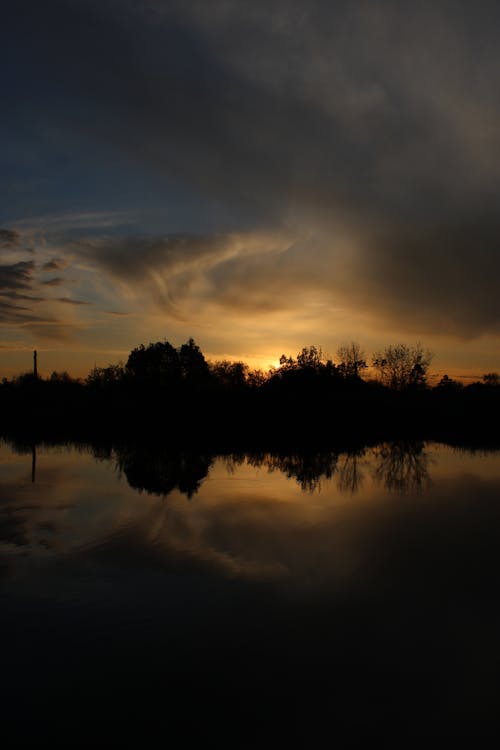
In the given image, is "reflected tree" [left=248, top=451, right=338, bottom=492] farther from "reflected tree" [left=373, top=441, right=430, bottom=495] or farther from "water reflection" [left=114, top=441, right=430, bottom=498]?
"reflected tree" [left=373, top=441, right=430, bottom=495]

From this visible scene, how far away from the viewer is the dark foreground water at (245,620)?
5.09 m

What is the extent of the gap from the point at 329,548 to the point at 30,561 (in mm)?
5739

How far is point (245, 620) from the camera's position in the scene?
7.09m

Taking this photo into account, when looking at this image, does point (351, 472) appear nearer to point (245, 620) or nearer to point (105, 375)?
point (245, 620)

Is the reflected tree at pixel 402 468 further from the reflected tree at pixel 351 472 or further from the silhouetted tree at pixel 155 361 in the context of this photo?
the silhouetted tree at pixel 155 361

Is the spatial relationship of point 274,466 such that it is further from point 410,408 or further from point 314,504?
point 410,408

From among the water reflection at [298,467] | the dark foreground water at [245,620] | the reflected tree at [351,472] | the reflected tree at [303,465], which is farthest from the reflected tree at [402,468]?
the dark foreground water at [245,620]

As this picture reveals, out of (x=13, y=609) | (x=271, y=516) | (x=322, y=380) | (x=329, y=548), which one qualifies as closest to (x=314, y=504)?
(x=271, y=516)

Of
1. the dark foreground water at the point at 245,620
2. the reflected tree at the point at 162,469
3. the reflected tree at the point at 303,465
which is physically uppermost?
the reflected tree at the point at 162,469

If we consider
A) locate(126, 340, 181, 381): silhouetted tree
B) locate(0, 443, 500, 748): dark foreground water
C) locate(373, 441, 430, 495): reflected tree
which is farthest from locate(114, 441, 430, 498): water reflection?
locate(126, 340, 181, 381): silhouetted tree

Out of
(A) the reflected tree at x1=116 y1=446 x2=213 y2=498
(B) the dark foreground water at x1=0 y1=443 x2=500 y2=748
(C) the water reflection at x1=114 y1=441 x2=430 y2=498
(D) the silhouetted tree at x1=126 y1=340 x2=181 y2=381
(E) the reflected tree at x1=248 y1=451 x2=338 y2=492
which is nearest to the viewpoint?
(B) the dark foreground water at x1=0 y1=443 x2=500 y2=748

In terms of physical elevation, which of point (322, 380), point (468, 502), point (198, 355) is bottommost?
point (468, 502)

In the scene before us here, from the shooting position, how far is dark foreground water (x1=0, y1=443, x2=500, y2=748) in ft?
16.7

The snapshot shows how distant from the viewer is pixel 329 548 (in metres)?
10.4
